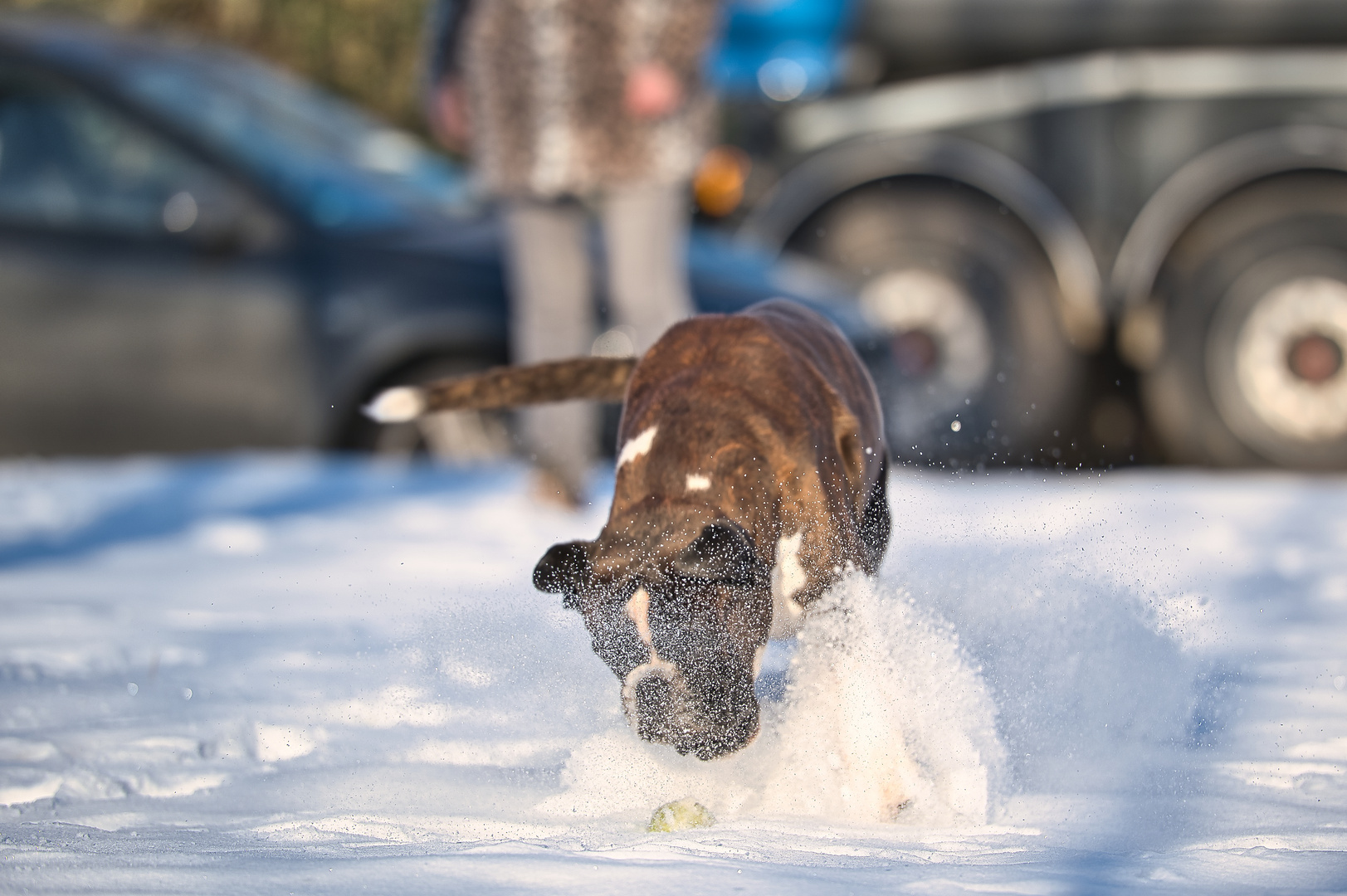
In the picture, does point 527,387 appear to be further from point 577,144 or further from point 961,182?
point 961,182

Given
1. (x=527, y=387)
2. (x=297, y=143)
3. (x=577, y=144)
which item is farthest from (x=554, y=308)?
(x=527, y=387)

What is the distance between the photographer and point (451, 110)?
5023 millimetres

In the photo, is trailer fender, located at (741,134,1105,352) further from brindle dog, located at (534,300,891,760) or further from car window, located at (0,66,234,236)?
brindle dog, located at (534,300,891,760)

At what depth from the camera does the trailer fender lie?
6.23 meters

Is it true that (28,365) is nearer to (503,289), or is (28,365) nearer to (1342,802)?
(503,289)

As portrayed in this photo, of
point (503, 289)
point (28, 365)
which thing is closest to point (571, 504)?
point (503, 289)

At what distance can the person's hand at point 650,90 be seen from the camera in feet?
14.9

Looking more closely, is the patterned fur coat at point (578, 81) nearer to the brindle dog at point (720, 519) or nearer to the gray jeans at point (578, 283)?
the gray jeans at point (578, 283)

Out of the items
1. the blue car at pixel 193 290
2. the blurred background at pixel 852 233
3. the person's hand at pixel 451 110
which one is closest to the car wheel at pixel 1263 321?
the blurred background at pixel 852 233

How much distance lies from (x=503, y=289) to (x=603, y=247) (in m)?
0.39

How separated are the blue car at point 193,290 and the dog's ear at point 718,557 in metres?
3.25

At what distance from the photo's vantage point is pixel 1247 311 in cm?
612

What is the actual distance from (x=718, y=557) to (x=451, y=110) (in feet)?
10.8

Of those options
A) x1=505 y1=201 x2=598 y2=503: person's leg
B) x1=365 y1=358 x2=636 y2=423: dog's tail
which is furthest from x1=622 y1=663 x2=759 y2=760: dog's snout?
x1=505 y1=201 x2=598 y2=503: person's leg
